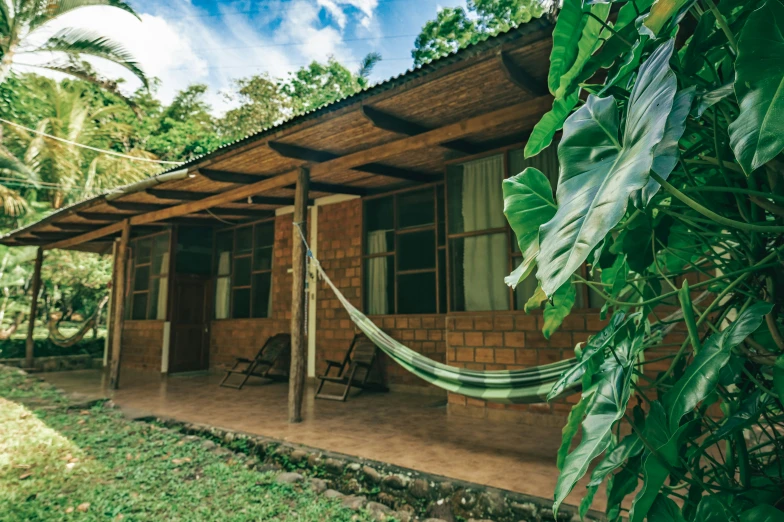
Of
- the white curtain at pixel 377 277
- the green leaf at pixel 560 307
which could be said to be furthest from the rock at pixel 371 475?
the white curtain at pixel 377 277

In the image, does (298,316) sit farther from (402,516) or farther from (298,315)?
(402,516)

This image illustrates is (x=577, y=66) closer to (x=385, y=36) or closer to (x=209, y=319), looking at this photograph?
(x=209, y=319)

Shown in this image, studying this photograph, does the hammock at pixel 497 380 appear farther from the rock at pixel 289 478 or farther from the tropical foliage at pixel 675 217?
the tropical foliage at pixel 675 217

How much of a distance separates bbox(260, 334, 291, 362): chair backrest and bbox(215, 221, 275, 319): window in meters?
0.67

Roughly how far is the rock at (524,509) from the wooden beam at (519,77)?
2.21 metres

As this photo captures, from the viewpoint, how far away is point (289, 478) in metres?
2.76

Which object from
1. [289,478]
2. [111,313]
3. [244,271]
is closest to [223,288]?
[244,271]

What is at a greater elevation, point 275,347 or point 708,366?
point 708,366

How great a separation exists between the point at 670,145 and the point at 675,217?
1.01ft

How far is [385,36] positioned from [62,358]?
542 inches

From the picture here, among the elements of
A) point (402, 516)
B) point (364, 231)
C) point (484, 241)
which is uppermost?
point (364, 231)

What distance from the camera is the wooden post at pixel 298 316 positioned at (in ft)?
12.8

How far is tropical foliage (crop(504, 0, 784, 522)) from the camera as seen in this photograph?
1.76ft

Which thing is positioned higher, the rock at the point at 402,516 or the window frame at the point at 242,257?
the window frame at the point at 242,257
